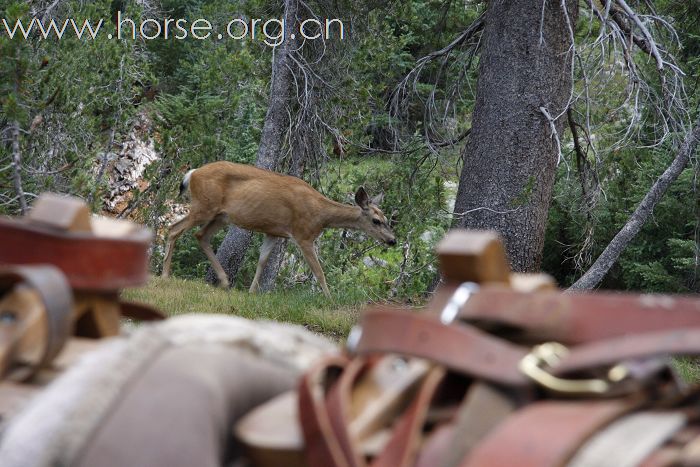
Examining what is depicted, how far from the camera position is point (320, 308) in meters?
10.2

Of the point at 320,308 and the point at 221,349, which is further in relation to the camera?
the point at 320,308

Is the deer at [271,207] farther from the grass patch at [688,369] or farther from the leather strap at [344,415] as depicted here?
the leather strap at [344,415]

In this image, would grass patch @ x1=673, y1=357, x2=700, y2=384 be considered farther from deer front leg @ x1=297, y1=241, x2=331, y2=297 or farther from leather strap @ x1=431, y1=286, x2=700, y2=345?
deer front leg @ x1=297, y1=241, x2=331, y2=297

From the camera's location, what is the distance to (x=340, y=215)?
15500 mm

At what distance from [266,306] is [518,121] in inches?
118

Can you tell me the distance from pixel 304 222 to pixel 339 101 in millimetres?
2098

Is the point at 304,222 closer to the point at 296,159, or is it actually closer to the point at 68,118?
the point at 296,159

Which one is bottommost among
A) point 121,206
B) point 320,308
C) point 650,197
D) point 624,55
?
point 121,206

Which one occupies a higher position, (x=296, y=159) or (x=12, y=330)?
(x=12, y=330)

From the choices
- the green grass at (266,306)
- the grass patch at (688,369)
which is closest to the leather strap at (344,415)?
the grass patch at (688,369)

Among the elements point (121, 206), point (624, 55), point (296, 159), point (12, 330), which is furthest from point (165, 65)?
point (12, 330)

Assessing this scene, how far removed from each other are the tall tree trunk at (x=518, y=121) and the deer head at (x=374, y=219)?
17.7 feet

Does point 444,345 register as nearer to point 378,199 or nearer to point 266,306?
point 266,306

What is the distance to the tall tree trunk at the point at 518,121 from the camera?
9.45m
